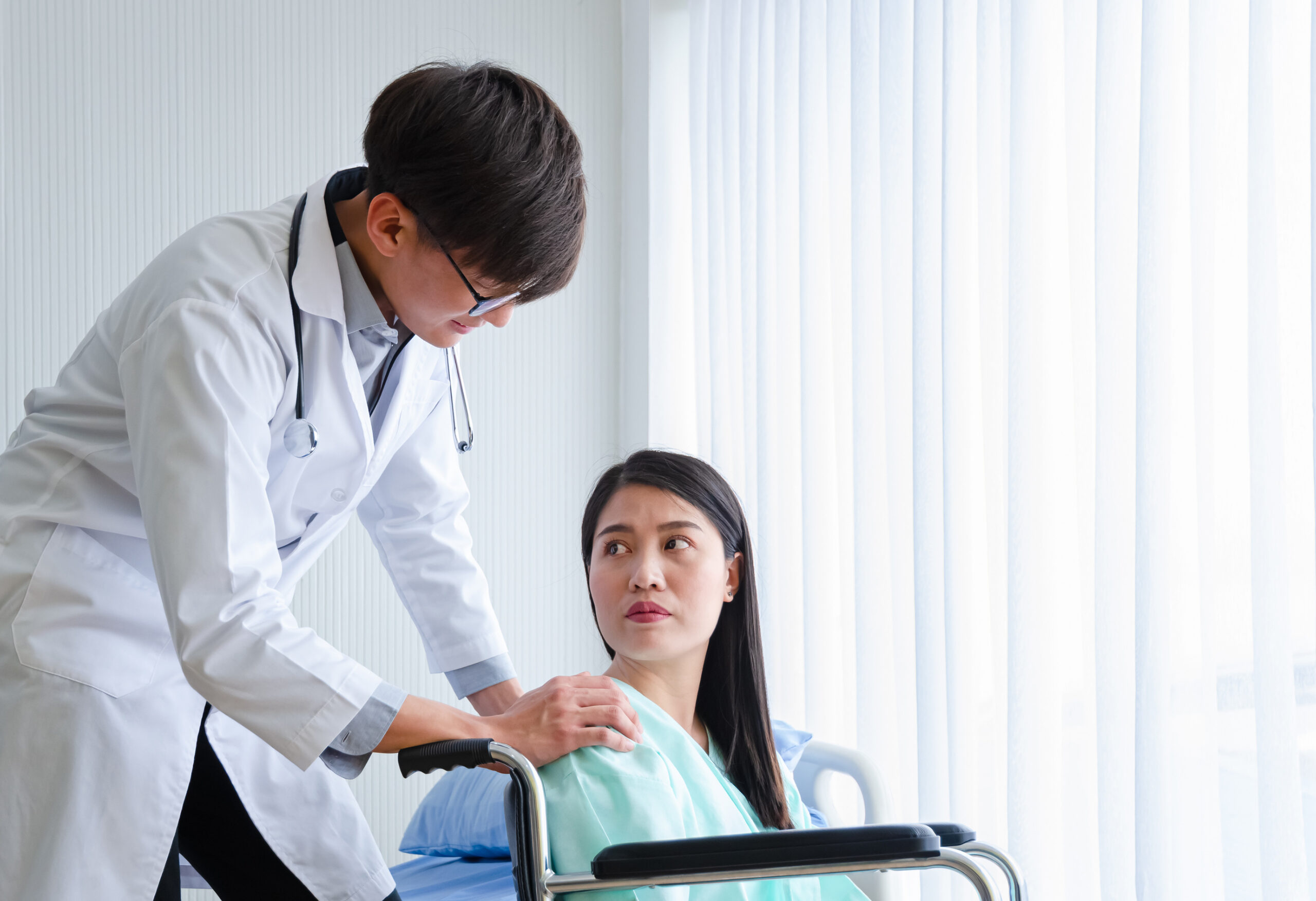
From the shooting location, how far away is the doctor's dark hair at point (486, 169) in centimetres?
104

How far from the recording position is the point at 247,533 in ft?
3.34

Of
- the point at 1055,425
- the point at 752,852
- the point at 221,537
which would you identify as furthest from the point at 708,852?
the point at 1055,425

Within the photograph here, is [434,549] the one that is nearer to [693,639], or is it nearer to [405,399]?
[405,399]

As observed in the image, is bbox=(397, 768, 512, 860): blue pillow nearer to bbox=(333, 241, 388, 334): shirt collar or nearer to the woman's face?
the woman's face

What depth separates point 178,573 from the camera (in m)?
0.98

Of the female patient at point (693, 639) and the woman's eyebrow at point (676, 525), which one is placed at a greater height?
the woman's eyebrow at point (676, 525)

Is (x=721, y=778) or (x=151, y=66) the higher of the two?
(x=151, y=66)

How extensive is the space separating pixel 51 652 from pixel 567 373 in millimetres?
1645

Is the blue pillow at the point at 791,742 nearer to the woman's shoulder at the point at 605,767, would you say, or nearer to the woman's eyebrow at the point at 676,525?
the woman's eyebrow at the point at 676,525

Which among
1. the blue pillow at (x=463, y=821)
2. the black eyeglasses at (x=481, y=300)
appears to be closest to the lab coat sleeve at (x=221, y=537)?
the black eyeglasses at (x=481, y=300)

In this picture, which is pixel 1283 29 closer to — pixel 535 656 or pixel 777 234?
pixel 777 234

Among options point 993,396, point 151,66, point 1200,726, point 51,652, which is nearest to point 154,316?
point 51,652

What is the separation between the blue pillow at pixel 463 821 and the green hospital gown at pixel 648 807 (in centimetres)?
55

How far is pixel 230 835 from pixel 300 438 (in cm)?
44
